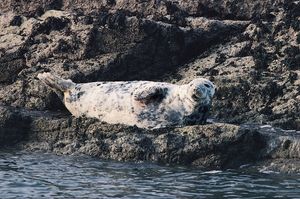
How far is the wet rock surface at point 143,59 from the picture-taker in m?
11.3

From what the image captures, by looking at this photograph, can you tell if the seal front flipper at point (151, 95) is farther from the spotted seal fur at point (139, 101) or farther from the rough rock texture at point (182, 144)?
the rough rock texture at point (182, 144)

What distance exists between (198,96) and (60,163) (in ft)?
8.12

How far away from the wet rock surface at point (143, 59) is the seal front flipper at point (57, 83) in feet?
0.77

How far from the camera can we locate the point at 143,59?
13867 mm

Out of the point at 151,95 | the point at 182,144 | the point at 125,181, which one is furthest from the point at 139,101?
the point at 125,181

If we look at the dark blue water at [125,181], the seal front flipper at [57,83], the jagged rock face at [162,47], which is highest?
the jagged rock face at [162,47]

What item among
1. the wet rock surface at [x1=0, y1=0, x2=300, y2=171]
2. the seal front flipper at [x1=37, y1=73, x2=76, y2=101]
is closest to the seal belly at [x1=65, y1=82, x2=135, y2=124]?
the seal front flipper at [x1=37, y1=73, x2=76, y2=101]

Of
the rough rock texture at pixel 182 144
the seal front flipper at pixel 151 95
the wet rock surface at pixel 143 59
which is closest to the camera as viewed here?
the rough rock texture at pixel 182 144

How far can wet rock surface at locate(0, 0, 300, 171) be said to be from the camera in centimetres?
1129

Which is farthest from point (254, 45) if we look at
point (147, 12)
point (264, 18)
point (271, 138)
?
point (271, 138)

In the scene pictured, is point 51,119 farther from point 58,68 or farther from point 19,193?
point 19,193

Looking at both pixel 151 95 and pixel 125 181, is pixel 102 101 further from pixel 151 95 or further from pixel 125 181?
pixel 125 181

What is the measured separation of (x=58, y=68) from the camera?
13672 millimetres

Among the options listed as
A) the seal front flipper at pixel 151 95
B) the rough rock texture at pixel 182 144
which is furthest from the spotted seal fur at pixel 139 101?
the rough rock texture at pixel 182 144
